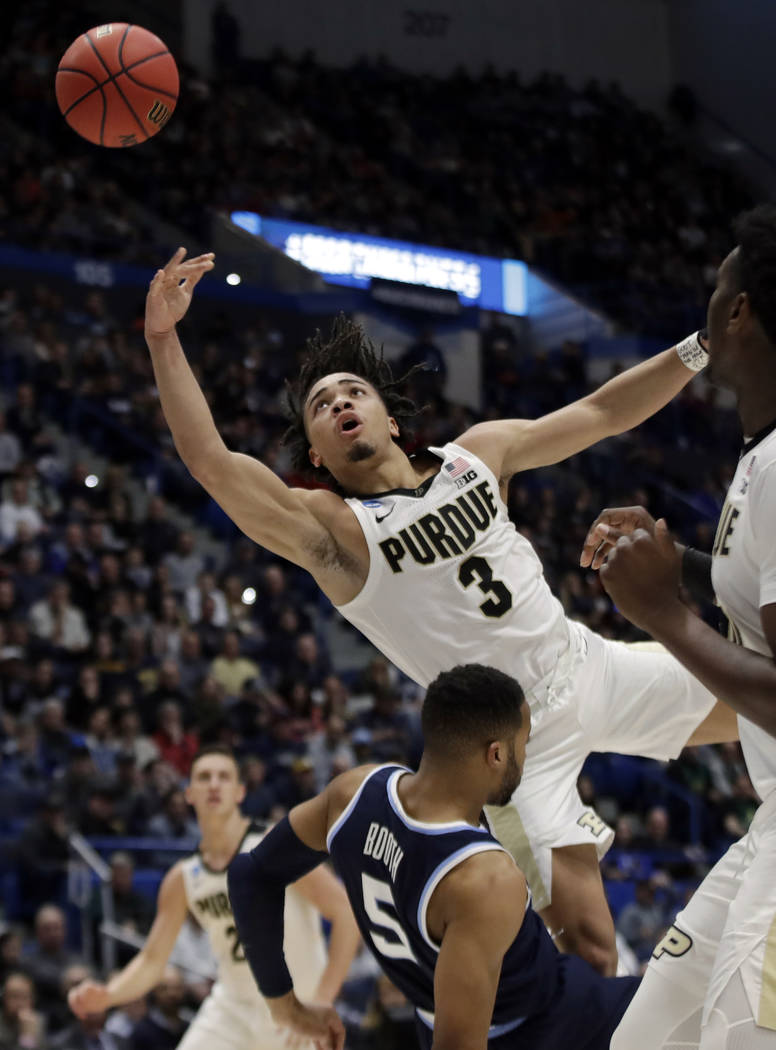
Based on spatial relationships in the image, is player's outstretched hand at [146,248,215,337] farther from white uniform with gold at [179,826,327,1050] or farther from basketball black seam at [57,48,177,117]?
white uniform with gold at [179,826,327,1050]

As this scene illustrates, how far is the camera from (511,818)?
437 centimetres

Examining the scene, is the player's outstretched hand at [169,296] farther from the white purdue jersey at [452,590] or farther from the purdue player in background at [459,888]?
the purdue player in background at [459,888]

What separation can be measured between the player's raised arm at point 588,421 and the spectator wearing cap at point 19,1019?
172 inches

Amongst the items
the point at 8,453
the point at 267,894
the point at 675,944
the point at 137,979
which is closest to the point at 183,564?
the point at 8,453

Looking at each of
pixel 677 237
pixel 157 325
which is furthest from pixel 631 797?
pixel 677 237

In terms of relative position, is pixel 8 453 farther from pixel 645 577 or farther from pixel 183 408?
pixel 645 577

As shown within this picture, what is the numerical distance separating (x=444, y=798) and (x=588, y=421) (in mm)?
1903

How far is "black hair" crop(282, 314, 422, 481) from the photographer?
16.7ft

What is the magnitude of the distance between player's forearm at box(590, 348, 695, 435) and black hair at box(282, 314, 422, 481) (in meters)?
0.72

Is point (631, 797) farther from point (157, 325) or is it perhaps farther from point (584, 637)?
point (157, 325)

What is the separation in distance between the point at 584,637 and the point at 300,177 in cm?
1663

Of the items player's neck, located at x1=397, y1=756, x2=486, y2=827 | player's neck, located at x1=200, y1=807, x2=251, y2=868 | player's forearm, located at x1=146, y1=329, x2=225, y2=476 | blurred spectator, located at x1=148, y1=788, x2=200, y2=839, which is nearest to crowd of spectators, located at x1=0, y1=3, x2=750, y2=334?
blurred spectator, located at x1=148, y1=788, x2=200, y2=839

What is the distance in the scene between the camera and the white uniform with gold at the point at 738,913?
9.00 ft

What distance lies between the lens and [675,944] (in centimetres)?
313
